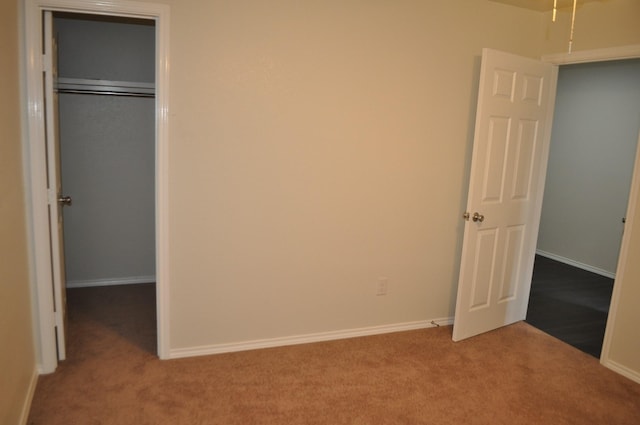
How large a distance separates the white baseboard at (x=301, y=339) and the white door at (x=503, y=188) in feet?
1.08

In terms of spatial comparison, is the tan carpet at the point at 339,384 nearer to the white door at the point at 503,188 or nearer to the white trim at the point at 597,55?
the white door at the point at 503,188

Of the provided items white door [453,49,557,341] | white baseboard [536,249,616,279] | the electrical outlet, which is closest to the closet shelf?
the electrical outlet

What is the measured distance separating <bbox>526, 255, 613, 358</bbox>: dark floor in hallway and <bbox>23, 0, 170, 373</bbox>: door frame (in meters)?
3.10

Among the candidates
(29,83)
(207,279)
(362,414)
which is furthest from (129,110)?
(362,414)

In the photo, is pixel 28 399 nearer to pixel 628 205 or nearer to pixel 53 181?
pixel 53 181

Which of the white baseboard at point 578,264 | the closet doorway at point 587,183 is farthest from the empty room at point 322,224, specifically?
the white baseboard at point 578,264

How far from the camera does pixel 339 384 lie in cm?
270

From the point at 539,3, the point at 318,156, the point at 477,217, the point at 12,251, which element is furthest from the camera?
the point at 539,3

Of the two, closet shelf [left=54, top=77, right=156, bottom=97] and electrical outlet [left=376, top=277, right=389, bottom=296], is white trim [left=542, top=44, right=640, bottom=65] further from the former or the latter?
closet shelf [left=54, top=77, right=156, bottom=97]

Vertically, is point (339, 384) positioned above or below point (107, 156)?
below

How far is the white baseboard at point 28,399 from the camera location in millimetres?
2189

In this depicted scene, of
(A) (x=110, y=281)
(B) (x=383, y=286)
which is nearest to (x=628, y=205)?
(B) (x=383, y=286)

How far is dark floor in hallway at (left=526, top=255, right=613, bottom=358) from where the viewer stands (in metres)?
3.58

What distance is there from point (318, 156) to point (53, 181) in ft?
5.26
